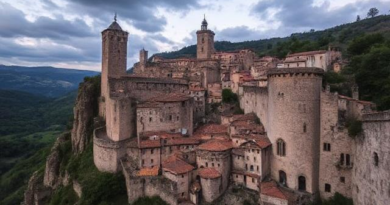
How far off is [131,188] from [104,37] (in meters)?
26.9

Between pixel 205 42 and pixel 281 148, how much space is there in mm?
50417

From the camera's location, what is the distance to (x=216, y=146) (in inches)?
1310

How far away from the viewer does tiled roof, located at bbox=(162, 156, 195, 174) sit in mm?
30906

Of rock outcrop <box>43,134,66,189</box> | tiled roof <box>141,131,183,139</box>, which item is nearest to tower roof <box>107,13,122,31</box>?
tiled roof <box>141,131,183,139</box>

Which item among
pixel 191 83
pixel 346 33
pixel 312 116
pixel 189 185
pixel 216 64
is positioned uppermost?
pixel 346 33

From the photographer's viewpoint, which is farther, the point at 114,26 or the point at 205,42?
the point at 205,42

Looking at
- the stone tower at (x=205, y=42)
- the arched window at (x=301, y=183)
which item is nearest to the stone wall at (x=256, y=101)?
the arched window at (x=301, y=183)

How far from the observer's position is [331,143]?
2938 cm

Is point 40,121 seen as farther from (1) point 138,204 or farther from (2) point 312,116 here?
(2) point 312,116

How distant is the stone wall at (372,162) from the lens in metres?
21.6

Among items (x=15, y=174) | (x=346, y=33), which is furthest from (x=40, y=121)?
(x=346, y=33)

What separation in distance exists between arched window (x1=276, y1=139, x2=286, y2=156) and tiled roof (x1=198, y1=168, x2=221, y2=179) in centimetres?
685

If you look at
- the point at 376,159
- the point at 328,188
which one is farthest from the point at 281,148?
the point at 376,159

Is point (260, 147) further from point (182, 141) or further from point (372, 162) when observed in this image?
point (372, 162)
